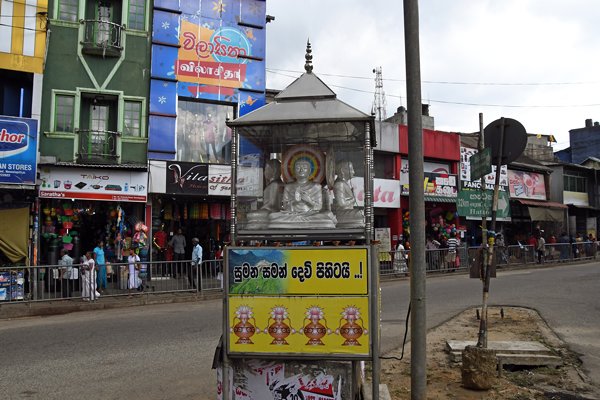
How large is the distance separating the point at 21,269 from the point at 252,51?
445 inches

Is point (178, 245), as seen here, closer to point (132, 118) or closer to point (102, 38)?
point (132, 118)

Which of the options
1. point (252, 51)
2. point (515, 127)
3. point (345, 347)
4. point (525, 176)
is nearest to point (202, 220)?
point (252, 51)

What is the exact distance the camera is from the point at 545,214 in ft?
99.8

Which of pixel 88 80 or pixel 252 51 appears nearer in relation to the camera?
pixel 88 80

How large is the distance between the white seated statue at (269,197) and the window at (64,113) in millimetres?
14058

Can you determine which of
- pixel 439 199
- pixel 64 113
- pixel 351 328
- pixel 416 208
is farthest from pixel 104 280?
pixel 439 199

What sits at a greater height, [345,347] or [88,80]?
[88,80]

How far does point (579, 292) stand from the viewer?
545 inches

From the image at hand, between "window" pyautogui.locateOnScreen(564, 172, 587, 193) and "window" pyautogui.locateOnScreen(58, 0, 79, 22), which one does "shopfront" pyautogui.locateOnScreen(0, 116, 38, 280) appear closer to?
"window" pyautogui.locateOnScreen(58, 0, 79, 22)

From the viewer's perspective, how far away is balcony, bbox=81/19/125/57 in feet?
56.6

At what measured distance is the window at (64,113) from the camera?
16.9m

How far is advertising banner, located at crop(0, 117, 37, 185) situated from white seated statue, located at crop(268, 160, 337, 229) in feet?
40.4

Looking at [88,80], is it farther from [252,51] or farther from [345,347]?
[345,347]

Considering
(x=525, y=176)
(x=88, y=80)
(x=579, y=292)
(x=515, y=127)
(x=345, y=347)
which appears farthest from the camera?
(x=525, y=176)
